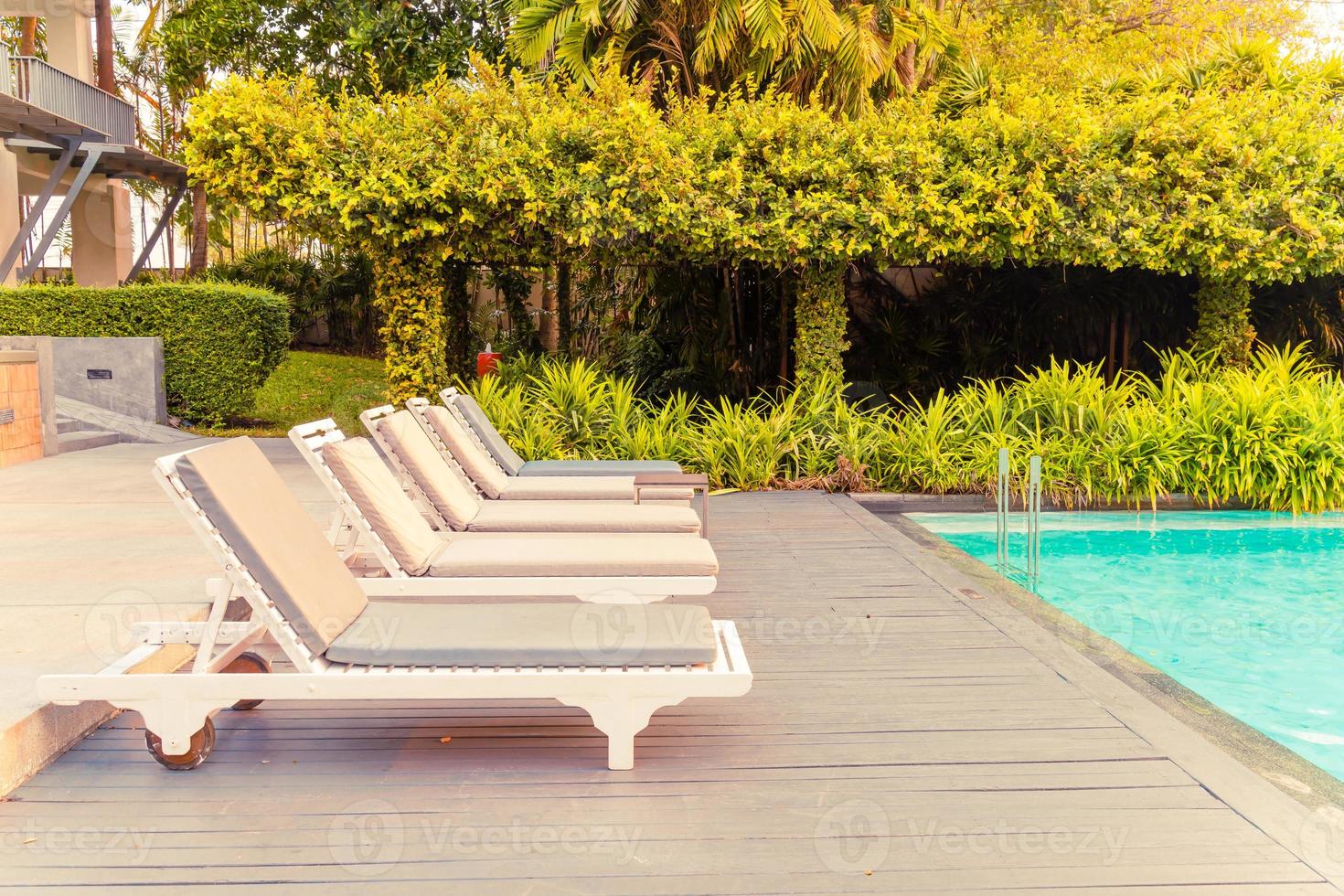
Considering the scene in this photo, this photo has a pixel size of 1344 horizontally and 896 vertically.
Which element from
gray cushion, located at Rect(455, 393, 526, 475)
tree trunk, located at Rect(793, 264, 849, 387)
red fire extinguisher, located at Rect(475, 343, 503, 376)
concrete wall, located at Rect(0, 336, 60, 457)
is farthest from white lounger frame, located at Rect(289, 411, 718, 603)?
red fire extinguisher, located at Rect(475, 343, 503, 376)

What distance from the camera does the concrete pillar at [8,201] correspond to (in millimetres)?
18531

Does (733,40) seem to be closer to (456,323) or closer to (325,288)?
(456,323)

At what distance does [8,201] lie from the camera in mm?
18828

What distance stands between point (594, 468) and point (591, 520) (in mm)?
2085

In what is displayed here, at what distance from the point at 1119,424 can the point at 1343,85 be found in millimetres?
5793

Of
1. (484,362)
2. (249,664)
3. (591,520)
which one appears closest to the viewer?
(249,664)

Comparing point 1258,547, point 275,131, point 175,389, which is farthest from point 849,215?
point 175,389

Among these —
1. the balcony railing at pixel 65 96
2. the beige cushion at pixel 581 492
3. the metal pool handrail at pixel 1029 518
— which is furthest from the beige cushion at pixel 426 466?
the balcony railing at pixel 65 96

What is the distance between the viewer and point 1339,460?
367 inches

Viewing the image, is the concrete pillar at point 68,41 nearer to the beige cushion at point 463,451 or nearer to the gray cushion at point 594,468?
the gray cushion at point 594,468

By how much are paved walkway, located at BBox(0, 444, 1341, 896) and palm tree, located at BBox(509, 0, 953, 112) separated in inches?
391

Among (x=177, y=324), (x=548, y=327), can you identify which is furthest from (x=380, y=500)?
(x=548, y=327)

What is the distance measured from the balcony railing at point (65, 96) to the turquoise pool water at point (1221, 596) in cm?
1532

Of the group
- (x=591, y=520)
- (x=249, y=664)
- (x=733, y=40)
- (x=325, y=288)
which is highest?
(x=733, y=40)
